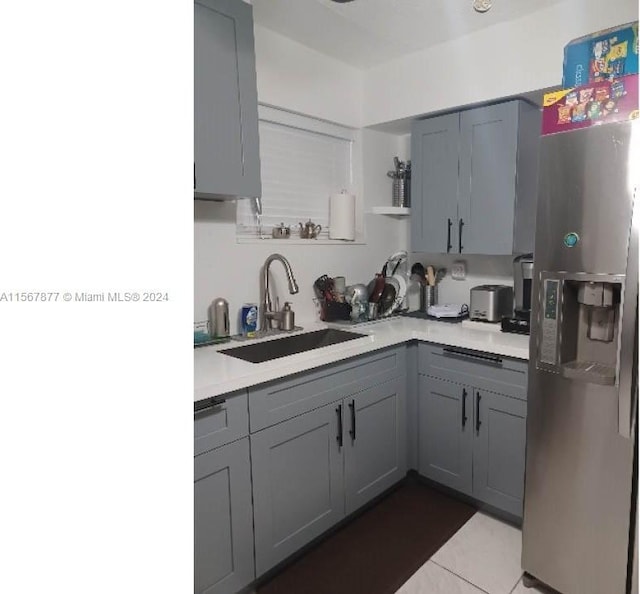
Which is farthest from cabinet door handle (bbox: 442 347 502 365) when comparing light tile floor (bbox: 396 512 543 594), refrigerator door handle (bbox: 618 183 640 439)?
light tile floor (bbox: 396 512 543 594)

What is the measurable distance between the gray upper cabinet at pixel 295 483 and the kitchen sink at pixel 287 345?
35cm

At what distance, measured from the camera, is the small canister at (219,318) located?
2.00m

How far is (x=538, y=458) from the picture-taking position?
1.56 m

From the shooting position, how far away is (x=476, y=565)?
1.76m

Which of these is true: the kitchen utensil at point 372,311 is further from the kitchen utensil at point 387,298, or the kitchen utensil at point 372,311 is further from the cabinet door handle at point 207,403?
the cabinet door handle at point 207,403

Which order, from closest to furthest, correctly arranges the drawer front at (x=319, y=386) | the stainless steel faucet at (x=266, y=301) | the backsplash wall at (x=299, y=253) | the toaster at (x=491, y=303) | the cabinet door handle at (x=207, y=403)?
1. the cabinet door handle at (x=207, y=403)
2. the drawer front at (x=319, y=386)
3. the backsplash wall at (x=299, y=253)
4. the stainless steel faucet at (x=266, y=301)
5. the toaster at (x=491, y=303)

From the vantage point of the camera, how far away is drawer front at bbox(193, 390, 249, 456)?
1.40m

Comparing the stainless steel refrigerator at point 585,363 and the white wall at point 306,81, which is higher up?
the white wall at point 306,81

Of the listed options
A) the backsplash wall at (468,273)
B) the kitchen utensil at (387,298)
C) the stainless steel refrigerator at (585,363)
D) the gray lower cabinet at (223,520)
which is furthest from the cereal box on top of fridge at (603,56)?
the gray lower cabinet at (223,520)

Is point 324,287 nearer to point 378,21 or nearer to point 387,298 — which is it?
point 387,298

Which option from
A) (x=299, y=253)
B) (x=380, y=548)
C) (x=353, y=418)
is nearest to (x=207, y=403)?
(x=353, y=418)
